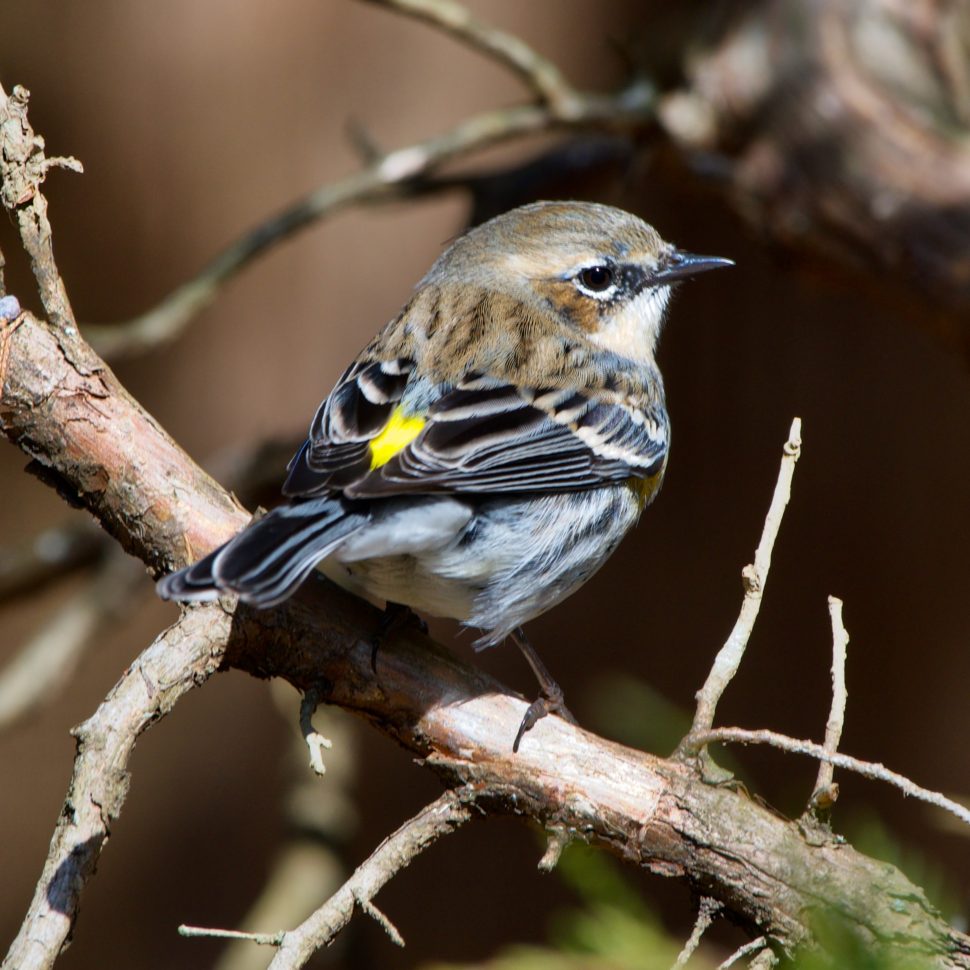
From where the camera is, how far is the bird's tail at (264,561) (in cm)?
199

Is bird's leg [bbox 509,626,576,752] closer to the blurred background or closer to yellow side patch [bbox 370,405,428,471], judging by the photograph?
yellow side patch [bbox 370,405,428,471]

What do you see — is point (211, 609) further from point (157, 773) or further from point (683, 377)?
point (683, 377)

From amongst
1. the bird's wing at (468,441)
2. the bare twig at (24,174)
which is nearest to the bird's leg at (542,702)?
the bird's wing at (468,441)

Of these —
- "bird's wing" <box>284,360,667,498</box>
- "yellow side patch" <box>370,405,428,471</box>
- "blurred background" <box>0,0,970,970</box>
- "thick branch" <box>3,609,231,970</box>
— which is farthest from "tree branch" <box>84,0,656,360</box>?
"thick branch" <box>3,609,231,970</box>

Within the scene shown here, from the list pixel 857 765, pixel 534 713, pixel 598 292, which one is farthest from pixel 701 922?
pixel 598 292

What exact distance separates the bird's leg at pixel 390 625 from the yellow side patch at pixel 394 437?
0.31 meters

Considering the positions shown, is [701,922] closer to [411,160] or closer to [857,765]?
[857,765]

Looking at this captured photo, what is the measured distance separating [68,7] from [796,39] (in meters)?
2.46

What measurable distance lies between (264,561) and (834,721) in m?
1.00

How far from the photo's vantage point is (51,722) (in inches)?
167

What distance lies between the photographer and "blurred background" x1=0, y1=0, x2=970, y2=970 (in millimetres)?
4184

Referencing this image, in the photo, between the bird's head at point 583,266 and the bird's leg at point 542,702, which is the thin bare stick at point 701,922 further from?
the bird's head at point 583,266

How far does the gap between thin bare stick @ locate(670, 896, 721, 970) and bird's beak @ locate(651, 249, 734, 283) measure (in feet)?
6.46

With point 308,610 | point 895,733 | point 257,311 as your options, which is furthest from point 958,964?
point 257,311
